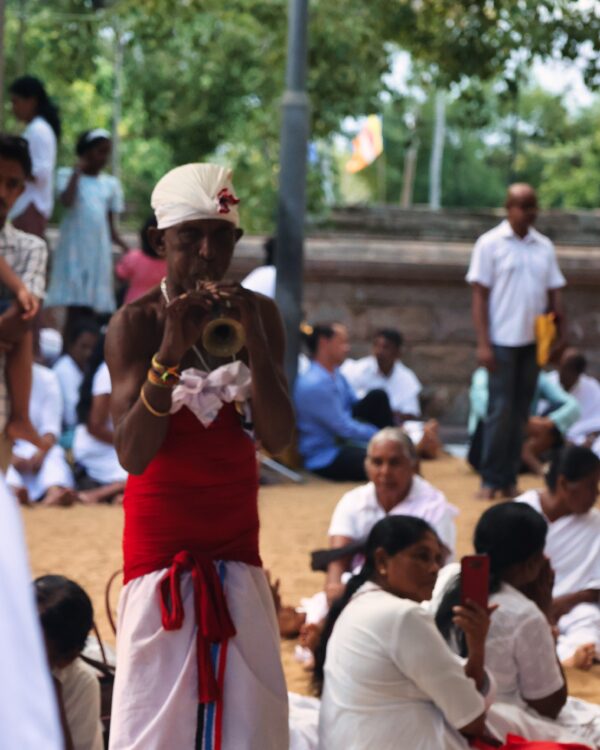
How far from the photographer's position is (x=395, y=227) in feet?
54.4

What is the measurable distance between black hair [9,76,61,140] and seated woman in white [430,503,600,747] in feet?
19.6

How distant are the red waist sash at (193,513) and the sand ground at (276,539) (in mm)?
2522

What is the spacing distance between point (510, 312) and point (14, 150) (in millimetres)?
5369

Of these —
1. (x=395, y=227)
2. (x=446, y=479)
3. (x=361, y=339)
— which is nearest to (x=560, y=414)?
(x=446, y=479)

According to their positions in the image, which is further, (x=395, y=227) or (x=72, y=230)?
(x=395, y=227)

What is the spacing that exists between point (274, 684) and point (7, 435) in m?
2.40

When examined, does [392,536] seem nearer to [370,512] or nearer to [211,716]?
[211,716]

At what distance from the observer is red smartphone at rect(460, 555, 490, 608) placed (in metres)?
4.54

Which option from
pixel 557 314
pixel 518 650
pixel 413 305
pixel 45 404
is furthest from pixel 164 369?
pixel 413 305

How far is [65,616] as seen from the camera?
4133 millimetres

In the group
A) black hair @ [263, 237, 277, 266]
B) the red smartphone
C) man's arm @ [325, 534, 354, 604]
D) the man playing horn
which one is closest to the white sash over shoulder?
the man playing horn

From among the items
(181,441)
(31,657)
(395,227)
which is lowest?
(395,227)

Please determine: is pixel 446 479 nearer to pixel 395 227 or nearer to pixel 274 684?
pixel 395 227

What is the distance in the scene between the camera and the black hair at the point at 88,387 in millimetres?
9727
